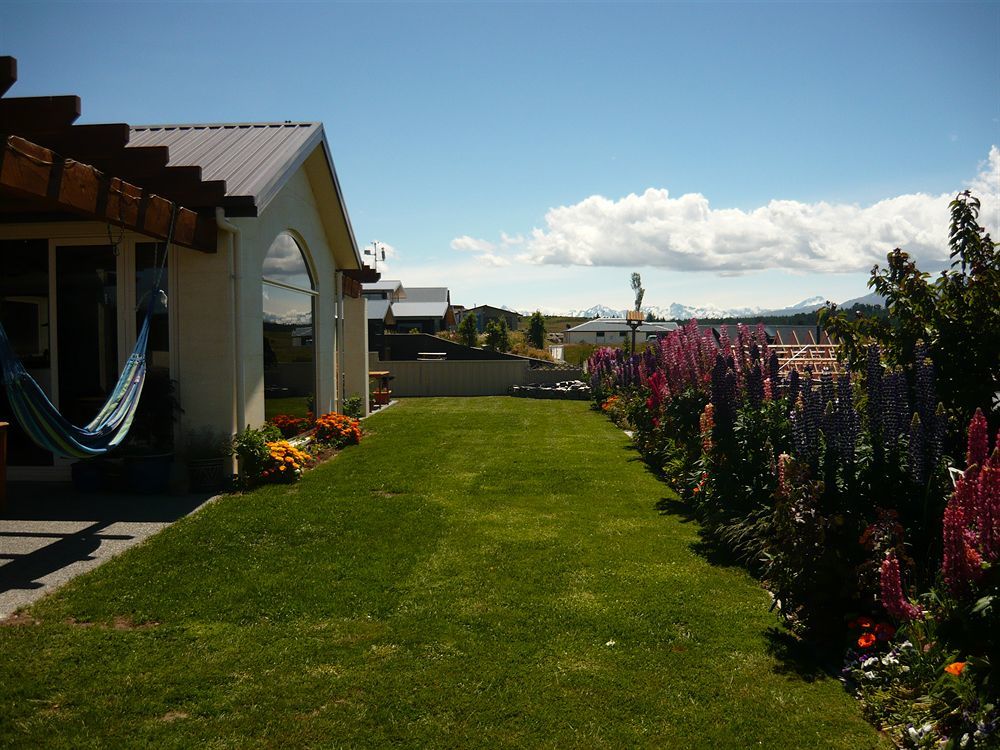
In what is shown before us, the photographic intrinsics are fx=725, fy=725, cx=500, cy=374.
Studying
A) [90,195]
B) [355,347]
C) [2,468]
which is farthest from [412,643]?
[355,347]

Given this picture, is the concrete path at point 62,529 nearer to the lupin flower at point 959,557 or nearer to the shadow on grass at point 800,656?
the shadow on grass at point 800,656

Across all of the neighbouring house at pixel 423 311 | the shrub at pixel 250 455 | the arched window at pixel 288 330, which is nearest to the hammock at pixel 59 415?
the shrub at pixel 250 455

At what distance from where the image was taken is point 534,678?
3873mm

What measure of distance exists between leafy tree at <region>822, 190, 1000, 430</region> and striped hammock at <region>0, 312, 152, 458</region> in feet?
20.8

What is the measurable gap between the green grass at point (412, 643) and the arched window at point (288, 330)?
3.10m

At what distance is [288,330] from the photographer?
35.7 feet

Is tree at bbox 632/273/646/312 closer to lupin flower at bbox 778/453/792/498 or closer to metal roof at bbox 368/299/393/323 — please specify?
metal roof at bbox 368/299/393/323

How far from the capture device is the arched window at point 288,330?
994 cm

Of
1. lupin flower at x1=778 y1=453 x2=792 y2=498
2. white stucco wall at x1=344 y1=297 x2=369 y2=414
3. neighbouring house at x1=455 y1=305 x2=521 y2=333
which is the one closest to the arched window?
white stucco wall at x1=344 y1=297 x2=369 y2=414

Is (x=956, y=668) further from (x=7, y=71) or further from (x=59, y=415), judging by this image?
(x=7, y=71)

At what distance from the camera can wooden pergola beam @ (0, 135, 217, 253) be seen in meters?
5.02

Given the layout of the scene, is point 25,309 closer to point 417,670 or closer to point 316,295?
point 316,295

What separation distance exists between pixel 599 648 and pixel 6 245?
832 cm

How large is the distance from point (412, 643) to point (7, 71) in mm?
4900
